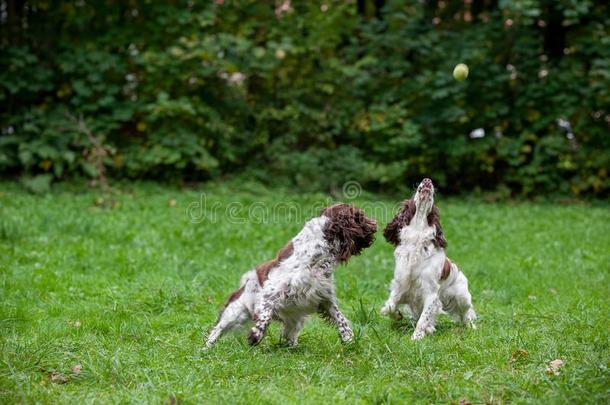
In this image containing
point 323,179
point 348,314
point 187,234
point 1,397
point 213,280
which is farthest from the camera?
point 323,179

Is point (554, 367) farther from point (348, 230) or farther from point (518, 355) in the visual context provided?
point (348, 230)

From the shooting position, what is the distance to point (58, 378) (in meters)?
4.25

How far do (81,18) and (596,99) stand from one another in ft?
29.9

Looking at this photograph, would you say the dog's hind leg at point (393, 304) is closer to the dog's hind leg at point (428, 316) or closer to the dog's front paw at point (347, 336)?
the dog's hind leg at point (428, 316)

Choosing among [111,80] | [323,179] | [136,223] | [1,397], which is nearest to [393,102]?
[323,179]

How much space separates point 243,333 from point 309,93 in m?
8.77

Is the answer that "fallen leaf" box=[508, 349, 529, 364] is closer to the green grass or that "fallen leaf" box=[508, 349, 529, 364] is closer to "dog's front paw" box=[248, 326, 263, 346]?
the green grass

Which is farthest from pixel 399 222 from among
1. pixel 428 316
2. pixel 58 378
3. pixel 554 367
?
pixel 58 378

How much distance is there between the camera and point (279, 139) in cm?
1302

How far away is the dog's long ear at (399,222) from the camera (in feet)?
18.4

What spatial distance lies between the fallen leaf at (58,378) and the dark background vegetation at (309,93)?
7.89 m

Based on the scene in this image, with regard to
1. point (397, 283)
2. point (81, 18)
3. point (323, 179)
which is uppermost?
point (81, 18)

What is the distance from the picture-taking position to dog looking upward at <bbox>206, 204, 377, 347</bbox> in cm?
481

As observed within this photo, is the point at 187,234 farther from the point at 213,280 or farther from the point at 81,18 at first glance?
the point at 81,18
